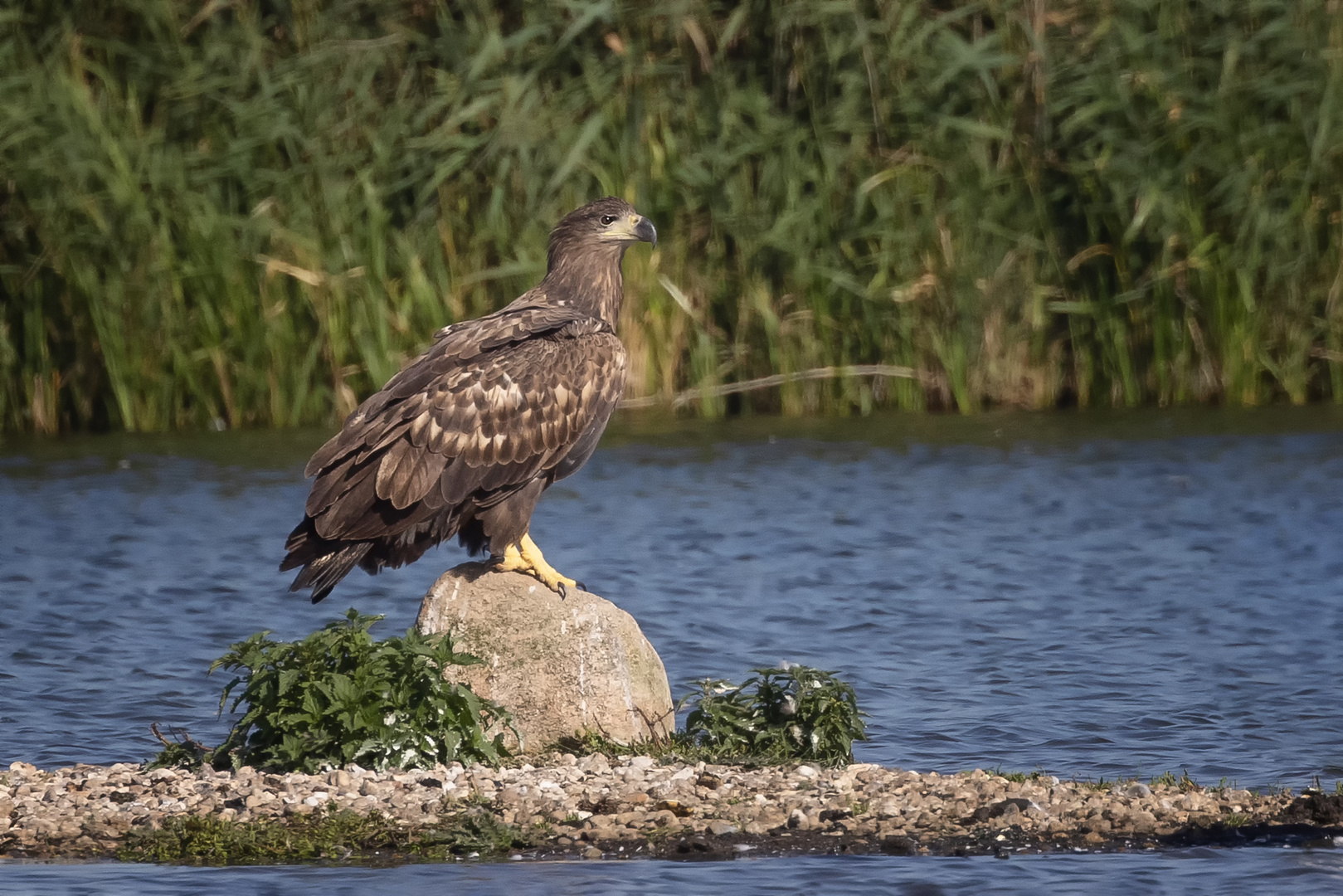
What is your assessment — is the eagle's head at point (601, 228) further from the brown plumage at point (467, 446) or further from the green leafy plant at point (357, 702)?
the green leafy plant at point (357, 702)

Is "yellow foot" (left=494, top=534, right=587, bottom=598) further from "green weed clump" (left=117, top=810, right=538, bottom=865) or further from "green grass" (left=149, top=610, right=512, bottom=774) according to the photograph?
"green weed clump" (left=117, top=810, right=538, bottom=865)

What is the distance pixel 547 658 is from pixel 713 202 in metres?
8.62

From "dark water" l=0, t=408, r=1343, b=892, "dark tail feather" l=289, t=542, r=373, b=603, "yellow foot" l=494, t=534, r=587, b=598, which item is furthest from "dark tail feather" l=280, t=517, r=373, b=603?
"dark water" l=0, t=408, r=1343, b=892

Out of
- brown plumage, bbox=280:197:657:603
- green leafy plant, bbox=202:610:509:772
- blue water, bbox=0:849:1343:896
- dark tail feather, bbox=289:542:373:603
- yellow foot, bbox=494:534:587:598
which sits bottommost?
blue water, bbox=0:849:1343:896

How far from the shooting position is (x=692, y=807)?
704 centimetres

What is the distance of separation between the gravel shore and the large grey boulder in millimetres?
376

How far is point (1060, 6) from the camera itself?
1638 cm

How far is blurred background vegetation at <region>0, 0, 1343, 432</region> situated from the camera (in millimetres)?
15805

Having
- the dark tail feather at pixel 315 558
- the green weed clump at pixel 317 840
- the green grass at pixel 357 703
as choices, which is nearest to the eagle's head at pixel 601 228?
the dark tail feather at pixel 315 558

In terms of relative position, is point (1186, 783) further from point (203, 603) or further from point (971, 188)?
point (971, 188)

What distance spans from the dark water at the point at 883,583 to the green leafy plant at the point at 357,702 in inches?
37.7

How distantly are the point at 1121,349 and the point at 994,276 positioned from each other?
3.71ft

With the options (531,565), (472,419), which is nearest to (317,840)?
(531,565)

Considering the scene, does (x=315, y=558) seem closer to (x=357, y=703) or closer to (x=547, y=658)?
(x=357, y=703)
